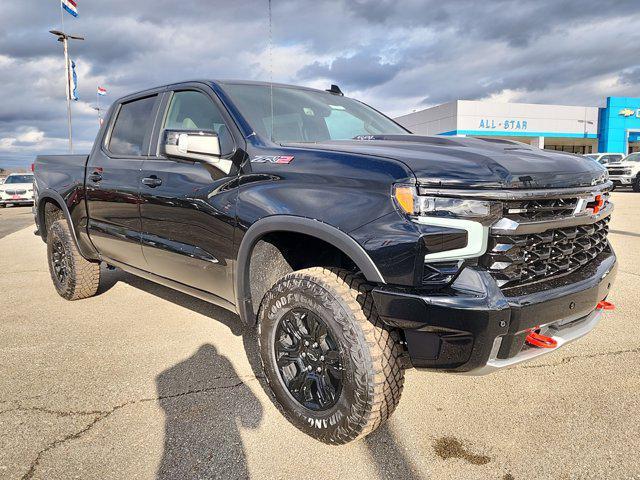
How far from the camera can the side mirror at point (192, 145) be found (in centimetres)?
274

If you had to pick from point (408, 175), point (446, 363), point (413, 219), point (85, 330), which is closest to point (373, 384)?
point (446, 363)

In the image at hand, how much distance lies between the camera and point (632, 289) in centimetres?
511

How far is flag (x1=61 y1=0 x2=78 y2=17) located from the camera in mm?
21584

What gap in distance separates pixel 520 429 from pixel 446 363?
81 centimetres

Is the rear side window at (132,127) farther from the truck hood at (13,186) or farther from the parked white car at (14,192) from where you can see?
the truck hood at (13,186)

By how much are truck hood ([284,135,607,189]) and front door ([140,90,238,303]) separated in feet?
1.90

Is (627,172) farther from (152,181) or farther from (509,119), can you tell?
(152,181)

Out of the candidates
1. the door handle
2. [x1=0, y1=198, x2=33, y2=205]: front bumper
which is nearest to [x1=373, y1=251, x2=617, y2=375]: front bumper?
the door handle

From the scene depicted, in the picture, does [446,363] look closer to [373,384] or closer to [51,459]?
[373,384]

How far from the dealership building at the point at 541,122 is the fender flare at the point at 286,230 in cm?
3681

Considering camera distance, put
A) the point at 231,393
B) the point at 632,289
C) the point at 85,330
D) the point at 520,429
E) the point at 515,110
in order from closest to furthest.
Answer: the point at 520,429 → the point at 231,393 → the point at 85,330 → the point at 632,289 → the point at 515,110

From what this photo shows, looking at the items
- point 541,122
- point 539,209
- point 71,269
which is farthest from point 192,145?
point 541,122

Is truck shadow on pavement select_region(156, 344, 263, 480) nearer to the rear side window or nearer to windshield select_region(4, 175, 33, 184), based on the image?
the rear side window

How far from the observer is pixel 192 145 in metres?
2.74
